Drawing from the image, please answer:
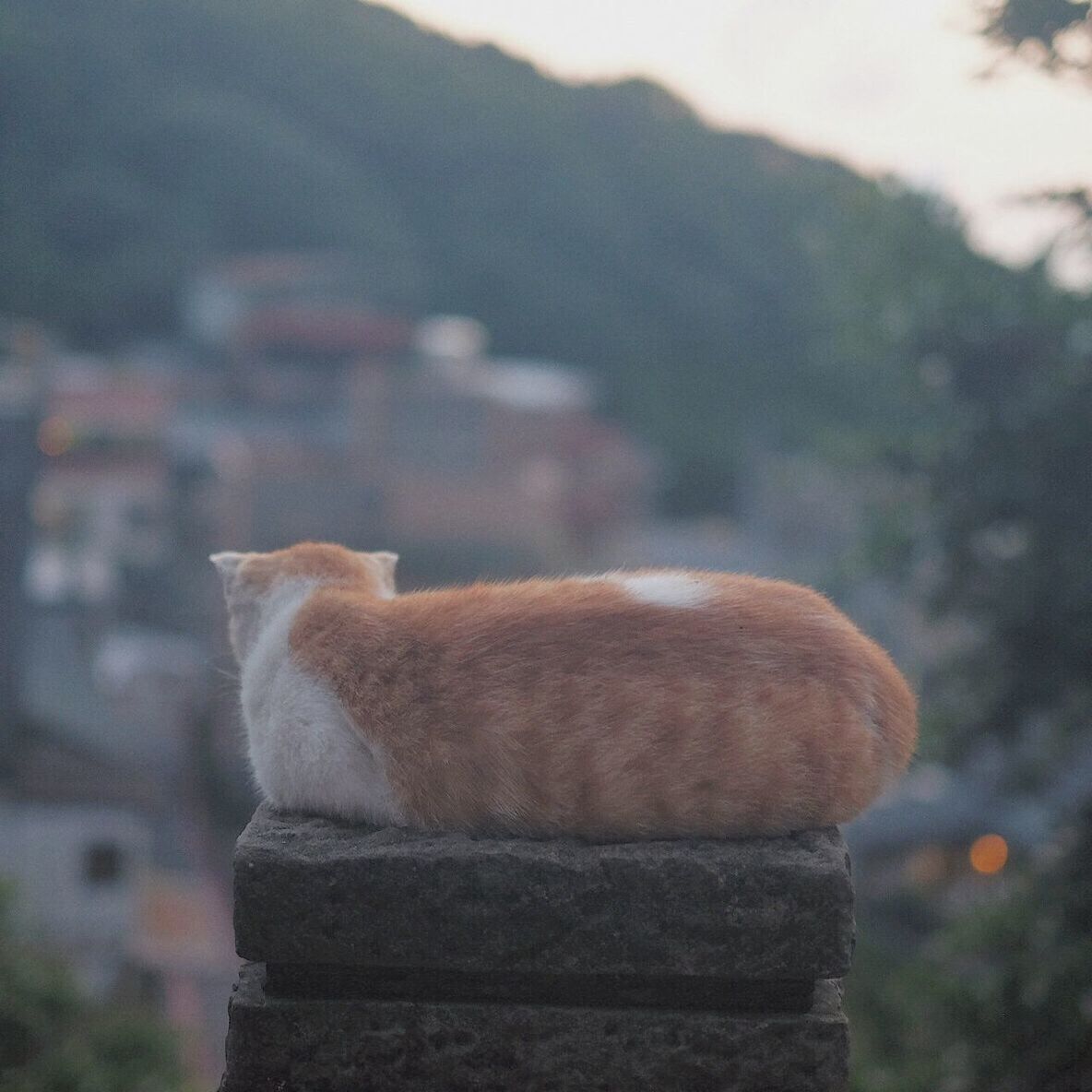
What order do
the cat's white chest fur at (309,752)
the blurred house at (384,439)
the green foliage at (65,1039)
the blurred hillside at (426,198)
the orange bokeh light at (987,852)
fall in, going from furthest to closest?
the blurred hillside at (426,198) < the blurred house at (384,439) < the orange bokeh light at (987,852) < the green foliage at (65,1039) < the cat's white chest fur at (309,752)

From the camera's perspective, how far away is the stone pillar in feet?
5.01

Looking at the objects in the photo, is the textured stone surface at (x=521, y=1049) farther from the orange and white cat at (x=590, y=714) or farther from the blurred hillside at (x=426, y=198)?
the blurred hillside at (x=426, y=198)

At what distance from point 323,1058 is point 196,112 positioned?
971 inches

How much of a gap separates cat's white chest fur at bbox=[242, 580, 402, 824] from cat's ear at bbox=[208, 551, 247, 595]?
0.22m

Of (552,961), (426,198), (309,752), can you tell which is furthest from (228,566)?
(426,198)

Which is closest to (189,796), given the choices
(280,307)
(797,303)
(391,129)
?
(280,307)

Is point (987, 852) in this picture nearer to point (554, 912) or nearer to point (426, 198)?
point (554, 912)

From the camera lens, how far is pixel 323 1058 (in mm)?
1548

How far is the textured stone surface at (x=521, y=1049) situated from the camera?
1531 mm

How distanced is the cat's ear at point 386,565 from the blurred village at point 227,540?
14.3 feet

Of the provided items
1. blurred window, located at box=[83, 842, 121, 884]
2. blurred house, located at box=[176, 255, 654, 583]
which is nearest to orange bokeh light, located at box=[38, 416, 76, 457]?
blurred house, located at box=[176, 255, 654, 583]

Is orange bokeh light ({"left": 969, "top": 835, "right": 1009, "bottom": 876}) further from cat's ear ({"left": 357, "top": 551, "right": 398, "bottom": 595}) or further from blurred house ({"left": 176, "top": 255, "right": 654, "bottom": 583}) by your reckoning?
cat's ear ({"left": 357, "top": 551, "right": 398, "bottom": 595})

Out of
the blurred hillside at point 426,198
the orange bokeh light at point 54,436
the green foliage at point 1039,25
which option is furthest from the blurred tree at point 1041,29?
the blurred hillside at point 426,198

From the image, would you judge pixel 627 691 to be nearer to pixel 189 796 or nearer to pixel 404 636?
pixel 404 636
